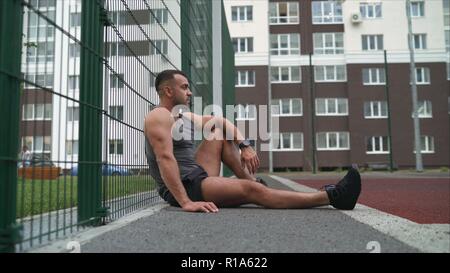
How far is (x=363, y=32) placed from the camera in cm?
3412

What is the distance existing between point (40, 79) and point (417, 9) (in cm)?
3594

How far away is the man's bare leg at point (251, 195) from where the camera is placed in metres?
3.84

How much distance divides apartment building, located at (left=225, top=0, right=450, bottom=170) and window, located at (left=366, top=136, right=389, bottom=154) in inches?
2.6

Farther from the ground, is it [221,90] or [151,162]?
[221,90]

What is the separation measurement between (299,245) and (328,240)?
0.22m

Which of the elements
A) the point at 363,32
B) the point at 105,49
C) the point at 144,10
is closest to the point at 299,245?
the point at 105,49

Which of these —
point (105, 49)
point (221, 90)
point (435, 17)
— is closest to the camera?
point (105, 49)

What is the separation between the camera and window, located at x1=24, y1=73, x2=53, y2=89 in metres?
2.34

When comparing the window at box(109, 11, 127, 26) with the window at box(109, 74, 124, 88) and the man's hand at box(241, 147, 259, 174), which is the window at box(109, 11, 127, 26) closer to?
the window at box(109, 74, 124, 88)

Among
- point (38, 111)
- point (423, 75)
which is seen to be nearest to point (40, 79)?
point (38, 111)

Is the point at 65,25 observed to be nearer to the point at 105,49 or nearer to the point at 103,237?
the point at 105,49

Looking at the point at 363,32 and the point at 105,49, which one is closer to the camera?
the point at 105,49

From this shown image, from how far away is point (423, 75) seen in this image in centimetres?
3338

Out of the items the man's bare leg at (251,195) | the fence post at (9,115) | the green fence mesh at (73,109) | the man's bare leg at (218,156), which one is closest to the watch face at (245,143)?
the man's bare leg at (218,156)
